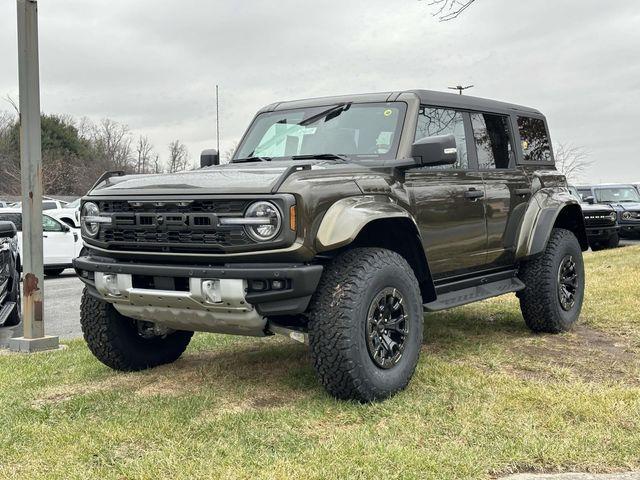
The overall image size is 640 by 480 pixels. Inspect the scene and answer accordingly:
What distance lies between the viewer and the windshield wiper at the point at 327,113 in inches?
213

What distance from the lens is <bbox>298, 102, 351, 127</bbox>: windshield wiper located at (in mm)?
5402

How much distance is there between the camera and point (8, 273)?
25.0ft

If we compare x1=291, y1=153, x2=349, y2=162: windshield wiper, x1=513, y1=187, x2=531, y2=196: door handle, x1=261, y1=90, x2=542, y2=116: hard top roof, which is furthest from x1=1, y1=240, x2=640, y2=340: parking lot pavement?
x1=513, y1=187, x2=531, y2=196: door handle

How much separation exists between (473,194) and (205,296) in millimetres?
2415

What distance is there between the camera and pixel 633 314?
23.4 feet

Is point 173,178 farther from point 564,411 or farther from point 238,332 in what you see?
point 564,411

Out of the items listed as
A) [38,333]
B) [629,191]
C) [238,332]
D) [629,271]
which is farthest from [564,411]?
[629,191]

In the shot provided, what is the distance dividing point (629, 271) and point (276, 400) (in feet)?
25.6

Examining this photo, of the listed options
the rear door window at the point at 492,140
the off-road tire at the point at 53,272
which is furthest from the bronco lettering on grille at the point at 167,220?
the off-road tire at the point at 53,272

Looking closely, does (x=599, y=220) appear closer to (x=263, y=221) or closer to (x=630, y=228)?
(x=630, y=228)

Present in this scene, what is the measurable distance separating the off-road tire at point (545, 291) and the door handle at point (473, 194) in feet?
3.54

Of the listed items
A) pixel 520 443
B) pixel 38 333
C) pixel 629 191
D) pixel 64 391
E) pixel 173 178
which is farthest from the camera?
pixel 629 191

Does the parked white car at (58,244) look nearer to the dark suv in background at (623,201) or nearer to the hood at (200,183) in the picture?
the hood at (200,183)

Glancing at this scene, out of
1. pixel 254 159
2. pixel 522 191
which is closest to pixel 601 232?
pixel 522 191
